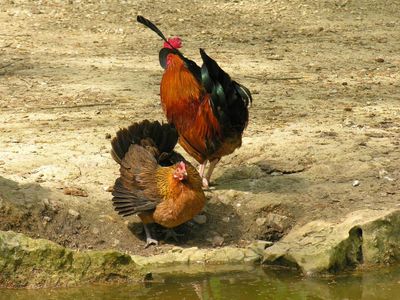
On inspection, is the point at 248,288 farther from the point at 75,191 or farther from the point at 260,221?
the point at 75,191

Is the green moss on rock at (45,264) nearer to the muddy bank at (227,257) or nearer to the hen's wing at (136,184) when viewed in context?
the muddy bank at (227,257)

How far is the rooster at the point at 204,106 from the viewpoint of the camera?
761 cm

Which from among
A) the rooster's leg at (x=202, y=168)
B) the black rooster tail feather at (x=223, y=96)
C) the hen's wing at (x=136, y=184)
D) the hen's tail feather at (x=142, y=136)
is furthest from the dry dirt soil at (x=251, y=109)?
the black rooster tail feather at (x=223, y=96)

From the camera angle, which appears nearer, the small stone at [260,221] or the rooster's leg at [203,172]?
the small stone at [260,221]

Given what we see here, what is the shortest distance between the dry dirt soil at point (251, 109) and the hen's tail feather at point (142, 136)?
0.45 m

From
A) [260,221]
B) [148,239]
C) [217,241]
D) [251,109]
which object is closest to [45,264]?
[148,239]

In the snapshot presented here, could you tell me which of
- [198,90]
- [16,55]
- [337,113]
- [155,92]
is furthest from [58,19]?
[198,90]

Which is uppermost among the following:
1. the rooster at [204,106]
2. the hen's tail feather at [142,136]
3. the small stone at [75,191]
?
the rooster at [204,106]

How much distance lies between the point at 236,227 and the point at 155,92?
133 inches

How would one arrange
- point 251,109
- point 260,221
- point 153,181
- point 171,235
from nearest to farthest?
point 153,181, point 171,235, point 260,221, point 251,109

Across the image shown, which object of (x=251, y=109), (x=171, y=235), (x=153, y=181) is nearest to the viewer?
(x=153, y=181)

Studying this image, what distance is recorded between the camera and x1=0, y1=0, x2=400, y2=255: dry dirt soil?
24.6ft

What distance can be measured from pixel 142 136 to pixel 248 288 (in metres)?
1.86

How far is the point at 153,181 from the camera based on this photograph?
7.24m
